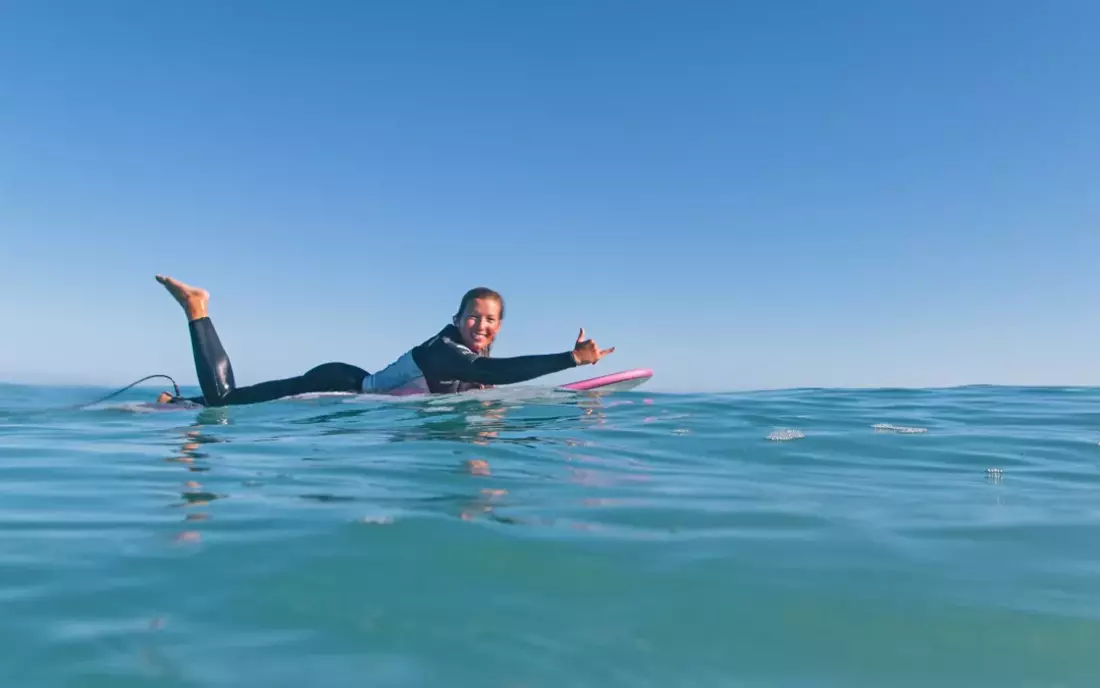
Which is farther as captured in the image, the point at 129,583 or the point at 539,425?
the point at 539,425

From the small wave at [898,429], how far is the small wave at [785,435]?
2.61ft

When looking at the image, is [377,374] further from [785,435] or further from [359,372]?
[785,435]

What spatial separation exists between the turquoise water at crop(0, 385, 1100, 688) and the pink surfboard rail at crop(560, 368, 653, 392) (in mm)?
4341

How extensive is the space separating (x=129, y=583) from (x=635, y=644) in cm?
177

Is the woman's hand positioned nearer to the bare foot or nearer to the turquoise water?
the turquoise water

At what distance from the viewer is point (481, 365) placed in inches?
343

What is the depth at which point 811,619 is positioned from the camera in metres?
2.43

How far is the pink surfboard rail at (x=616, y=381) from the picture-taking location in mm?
10356

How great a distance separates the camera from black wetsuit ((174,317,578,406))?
8805 mm

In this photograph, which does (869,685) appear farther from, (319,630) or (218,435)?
(218,435)

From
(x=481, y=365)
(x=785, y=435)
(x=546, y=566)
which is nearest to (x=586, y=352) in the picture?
(x=481, y=365)

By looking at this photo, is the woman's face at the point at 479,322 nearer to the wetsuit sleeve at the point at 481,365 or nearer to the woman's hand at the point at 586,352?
the wetsuit sleeve at the point at 481,365

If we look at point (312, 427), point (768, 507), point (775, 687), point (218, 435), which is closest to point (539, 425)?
point (312, 427)

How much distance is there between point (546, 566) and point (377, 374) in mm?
7508
